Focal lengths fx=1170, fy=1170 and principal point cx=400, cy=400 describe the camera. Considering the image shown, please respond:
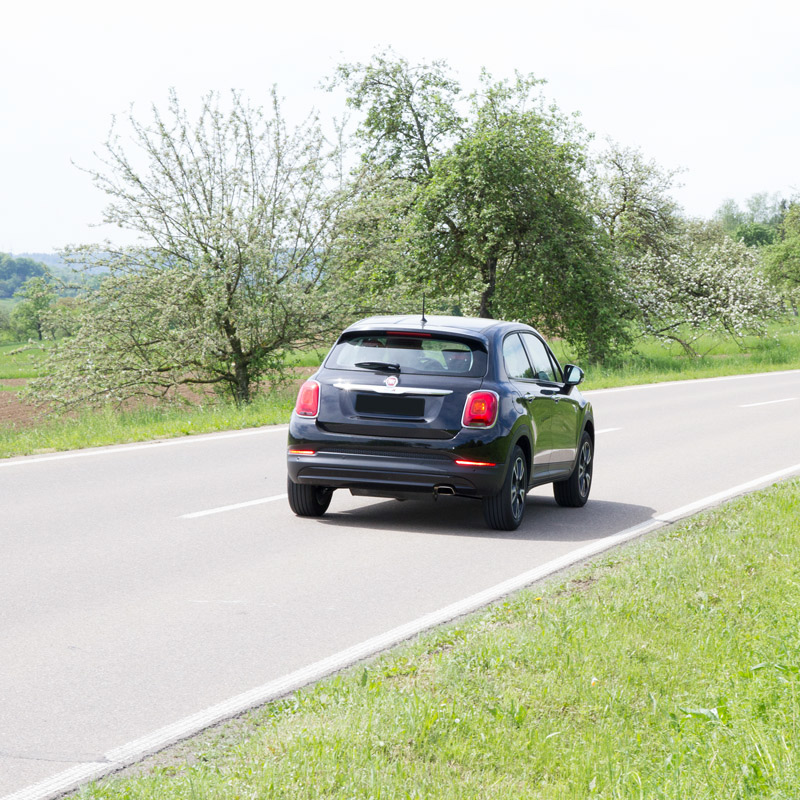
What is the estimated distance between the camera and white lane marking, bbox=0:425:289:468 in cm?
1288

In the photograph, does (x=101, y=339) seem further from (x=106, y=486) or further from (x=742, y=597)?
(x=742, y=597)

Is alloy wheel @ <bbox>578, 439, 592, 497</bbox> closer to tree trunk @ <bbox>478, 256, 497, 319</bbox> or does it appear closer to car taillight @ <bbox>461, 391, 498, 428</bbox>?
car taillight @ <bbox>461, 391, 498, 428</bbox>

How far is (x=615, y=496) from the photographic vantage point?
1129 cm

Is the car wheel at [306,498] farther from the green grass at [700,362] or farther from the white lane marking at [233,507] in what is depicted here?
the green grass at [700,362]

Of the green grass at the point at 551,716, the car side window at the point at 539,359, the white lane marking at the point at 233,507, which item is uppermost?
the car side window at the point at 539,359

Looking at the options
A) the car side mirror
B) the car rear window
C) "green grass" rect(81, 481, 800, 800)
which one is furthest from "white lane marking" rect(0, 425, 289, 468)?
"green grass" rect(81, 481, 800, 800)

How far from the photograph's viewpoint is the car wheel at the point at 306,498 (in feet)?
31.2

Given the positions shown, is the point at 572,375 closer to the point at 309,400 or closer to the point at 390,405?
the point at 390,405

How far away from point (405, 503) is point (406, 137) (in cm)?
2802

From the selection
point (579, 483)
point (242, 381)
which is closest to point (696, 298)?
point (242, 381)

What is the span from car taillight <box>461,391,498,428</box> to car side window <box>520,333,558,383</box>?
4.32ft

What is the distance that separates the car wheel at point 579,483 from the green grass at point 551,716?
13.2 feet

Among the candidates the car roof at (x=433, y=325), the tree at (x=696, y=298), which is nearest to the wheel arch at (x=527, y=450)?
the car roof at (x=433, y=325)

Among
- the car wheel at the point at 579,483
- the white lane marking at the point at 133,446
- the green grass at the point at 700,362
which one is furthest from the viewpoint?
the green grass at the point at 700,362
